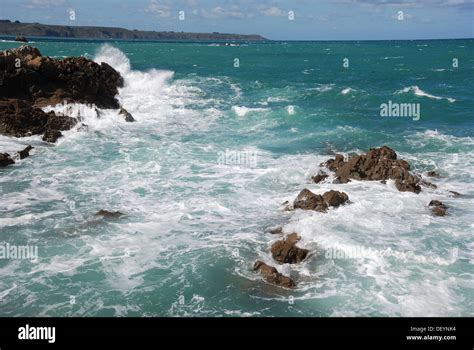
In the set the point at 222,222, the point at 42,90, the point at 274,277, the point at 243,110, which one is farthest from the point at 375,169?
the point at 42,90

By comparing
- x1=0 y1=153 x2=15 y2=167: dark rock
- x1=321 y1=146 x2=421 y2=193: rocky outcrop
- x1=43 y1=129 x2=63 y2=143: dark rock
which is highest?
x1=43 y1=129 x2=63 y2=143: dark rock

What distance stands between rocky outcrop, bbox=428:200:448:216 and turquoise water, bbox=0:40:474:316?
28 centimetres

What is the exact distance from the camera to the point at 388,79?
206 ft

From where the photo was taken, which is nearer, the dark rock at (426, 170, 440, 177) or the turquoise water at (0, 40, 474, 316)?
the turquoise water at (0, 40, 474, 316)

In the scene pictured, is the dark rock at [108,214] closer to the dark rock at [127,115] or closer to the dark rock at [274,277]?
the dark rock at [274,277]

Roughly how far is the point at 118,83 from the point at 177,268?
1522 inches

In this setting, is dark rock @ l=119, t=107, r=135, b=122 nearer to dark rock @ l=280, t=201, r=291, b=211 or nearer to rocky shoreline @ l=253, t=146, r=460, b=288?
rocky shoreline @ l=253, t=146, r=460, b=288

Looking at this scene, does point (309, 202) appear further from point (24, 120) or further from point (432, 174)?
point (24, 120)

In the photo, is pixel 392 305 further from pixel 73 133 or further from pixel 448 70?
pixel 448 70

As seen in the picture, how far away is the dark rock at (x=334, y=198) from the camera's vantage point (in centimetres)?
1853

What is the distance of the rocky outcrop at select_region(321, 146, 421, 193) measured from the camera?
21359mm

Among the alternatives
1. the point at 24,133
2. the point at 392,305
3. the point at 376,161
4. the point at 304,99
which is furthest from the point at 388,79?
the point at 392,305

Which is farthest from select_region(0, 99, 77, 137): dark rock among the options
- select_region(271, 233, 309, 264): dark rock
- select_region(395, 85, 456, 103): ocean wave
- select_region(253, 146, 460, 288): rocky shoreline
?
select_region(395, 85, 456, 103): ocean wave

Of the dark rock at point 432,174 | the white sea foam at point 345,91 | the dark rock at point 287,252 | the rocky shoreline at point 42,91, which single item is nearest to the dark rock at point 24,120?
the rocky shoreline at point 42,91
